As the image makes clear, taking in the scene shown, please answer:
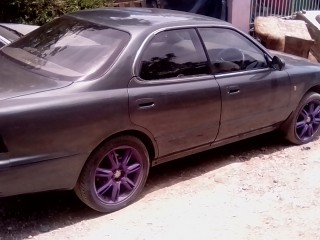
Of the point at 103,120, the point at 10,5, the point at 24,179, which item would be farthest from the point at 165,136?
the point at 10,5

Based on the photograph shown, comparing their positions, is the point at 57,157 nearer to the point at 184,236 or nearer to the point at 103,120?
the point at 103,120

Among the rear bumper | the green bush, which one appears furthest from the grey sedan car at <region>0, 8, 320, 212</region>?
the green bush

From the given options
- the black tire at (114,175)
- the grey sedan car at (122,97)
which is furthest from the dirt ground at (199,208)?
the grey sedan car at (122,97)

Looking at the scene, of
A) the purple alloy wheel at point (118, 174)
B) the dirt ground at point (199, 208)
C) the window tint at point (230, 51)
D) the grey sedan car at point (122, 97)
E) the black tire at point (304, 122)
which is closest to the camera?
the grey sedan car at point (122, 97)

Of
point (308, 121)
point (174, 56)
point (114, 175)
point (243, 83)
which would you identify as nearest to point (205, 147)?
point (243, 83)

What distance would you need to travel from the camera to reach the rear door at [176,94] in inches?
149

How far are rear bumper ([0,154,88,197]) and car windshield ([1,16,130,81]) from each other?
2.11 ft

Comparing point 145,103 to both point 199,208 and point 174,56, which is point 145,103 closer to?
point 174,56

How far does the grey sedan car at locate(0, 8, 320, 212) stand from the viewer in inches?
128

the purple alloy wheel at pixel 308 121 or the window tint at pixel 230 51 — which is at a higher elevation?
the window tint at pixel 230 51

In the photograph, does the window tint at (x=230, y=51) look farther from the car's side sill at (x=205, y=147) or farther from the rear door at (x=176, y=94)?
the car's side sill at (x=205, y=147)

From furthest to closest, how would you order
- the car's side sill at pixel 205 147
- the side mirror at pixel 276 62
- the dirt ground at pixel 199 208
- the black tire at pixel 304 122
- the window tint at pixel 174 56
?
the black tire at pixel 304 122 < the side mirror at pixel 276 62 < the car's side sill at pixel 205 147 < the window tint at pixel 174 56 < the dirt ground at pixel 199 208

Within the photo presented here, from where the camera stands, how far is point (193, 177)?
179 inches

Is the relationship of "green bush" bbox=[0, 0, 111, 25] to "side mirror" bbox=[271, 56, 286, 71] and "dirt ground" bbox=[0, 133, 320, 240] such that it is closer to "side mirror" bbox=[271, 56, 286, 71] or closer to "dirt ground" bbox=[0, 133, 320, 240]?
"dirt ground" bbox=[0, 133, 320, 240]
